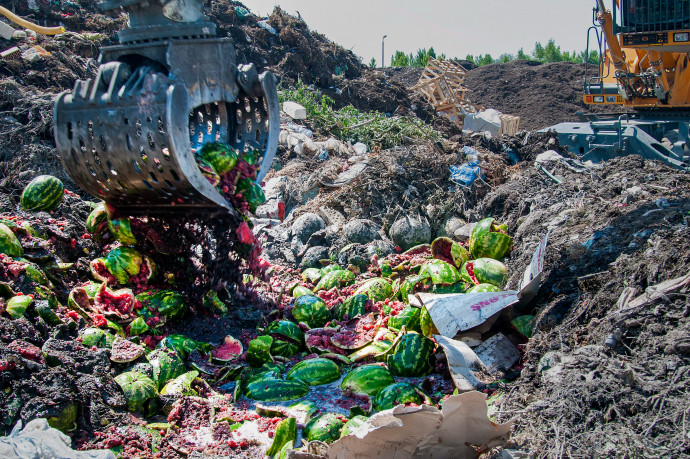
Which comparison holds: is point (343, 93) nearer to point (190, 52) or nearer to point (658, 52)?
point (658, 52)

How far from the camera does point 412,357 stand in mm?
3865

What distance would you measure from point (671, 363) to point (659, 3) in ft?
23.7

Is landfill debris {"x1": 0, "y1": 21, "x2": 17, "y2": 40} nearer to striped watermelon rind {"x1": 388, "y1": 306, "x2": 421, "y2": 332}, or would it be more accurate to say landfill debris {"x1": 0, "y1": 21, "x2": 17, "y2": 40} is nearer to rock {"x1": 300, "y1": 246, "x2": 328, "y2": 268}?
rock {"x1": 300, "y1": 246, "x2": 328, "y2": 268}

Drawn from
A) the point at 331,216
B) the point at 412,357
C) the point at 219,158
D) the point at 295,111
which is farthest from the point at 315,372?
the point at 295,111

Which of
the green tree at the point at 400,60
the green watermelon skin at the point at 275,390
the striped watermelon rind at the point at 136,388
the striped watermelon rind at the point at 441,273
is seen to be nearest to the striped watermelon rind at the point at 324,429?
the green watermelon skin at the point at 275,390

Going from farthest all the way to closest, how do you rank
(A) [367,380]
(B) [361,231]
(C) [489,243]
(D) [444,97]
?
(D) [444,97], (B) [361,231], (C) [489,243], (A) [367,380]

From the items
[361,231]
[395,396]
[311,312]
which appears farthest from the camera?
[361,231]

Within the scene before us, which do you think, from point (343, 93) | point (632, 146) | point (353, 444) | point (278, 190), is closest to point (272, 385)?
point (353, 444)

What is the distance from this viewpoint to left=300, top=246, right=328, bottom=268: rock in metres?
6.33

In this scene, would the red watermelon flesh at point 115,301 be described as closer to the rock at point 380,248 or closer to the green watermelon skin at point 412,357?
the green watermelon skin at point 412,357

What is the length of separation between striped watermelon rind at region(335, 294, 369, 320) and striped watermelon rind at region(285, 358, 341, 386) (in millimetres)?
948

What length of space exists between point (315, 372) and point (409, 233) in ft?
9.57

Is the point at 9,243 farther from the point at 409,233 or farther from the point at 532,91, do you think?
the point at 532,91

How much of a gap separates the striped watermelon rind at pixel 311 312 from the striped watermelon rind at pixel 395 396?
1.46 meters
